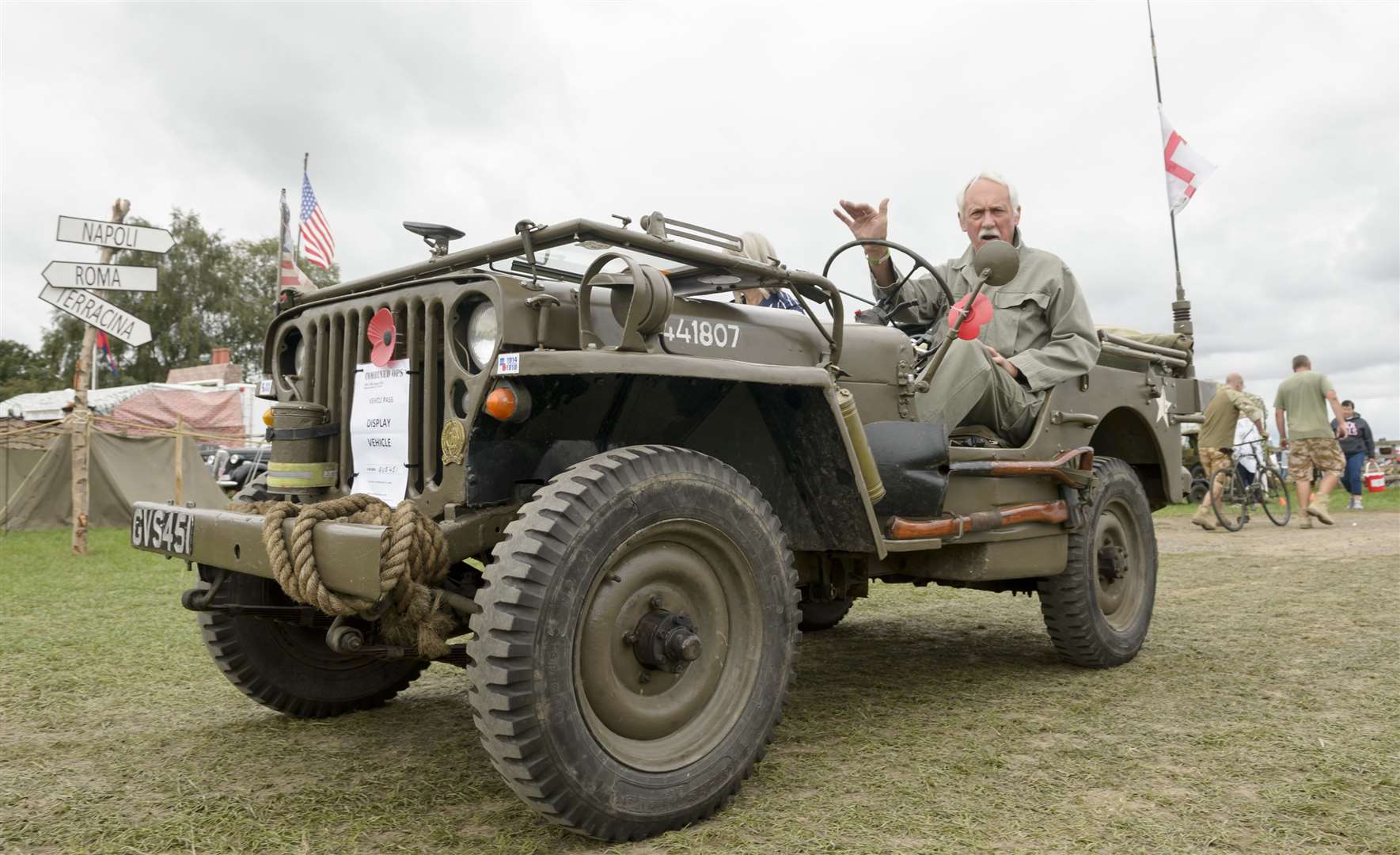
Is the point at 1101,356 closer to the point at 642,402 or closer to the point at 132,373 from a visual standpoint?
the point at 642,402

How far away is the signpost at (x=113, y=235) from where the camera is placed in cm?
867

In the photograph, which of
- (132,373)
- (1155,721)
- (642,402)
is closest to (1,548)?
(642,402)

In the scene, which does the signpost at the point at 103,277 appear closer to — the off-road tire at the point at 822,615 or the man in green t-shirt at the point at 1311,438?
the off-road tire at the point at 822,615

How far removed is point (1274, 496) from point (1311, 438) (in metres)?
1.44

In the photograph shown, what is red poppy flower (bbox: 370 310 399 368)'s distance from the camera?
117 inches

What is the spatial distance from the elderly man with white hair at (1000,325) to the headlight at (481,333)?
1920mm

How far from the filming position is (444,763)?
3.06 meters

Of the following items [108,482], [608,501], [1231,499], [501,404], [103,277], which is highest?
[103,277]

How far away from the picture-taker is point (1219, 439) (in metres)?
12.5

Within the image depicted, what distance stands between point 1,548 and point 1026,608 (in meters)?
10.9

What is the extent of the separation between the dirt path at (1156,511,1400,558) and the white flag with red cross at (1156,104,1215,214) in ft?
10.8

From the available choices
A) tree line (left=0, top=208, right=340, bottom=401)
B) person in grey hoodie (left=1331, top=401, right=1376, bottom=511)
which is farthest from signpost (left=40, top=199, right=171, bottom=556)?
tree line (left=0, top=208, right=340, bottom=401)

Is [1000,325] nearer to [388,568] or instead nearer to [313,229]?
[388,568]

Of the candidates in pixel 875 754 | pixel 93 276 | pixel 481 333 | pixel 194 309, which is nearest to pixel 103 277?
pixel 93 276
